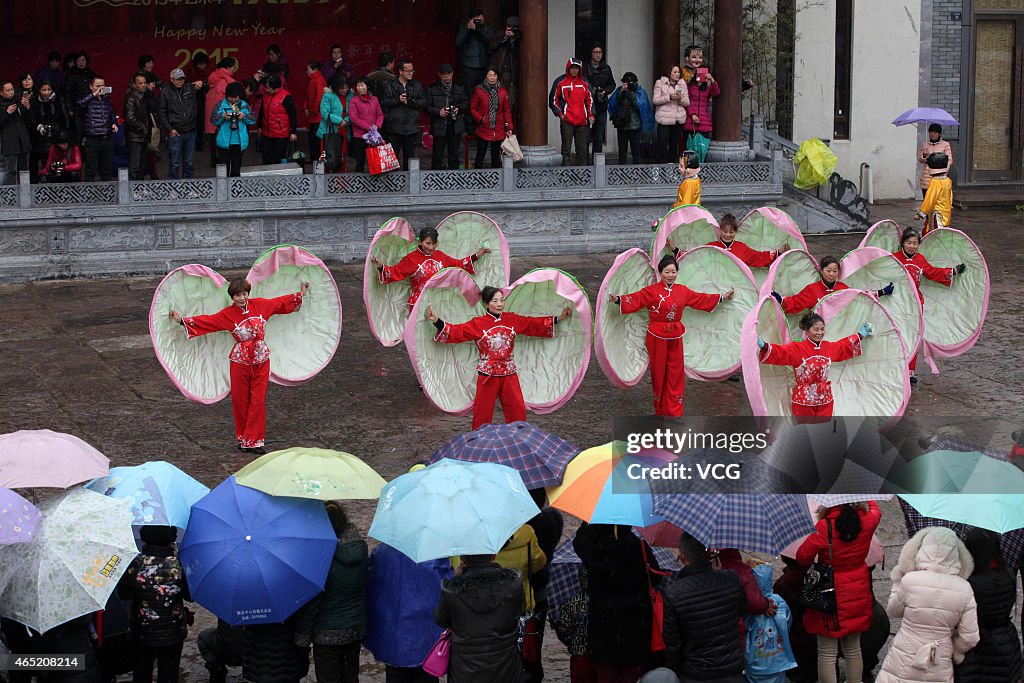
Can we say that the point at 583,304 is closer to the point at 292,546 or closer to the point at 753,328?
the point at 753,328

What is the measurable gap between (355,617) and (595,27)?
16626 millimetres

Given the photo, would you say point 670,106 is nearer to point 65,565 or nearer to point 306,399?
point 306,399

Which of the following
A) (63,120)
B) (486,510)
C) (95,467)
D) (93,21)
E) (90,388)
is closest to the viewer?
(486,510)

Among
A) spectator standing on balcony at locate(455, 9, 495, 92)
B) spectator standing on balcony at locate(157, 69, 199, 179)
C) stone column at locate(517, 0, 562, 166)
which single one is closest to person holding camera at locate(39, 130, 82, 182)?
spectator standing on balcony at locate(157, 69, 199, 179)

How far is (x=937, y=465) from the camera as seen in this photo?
23.6ft

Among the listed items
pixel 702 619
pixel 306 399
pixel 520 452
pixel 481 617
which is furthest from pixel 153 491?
pixel 306 399

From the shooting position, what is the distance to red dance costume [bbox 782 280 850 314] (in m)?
11.8

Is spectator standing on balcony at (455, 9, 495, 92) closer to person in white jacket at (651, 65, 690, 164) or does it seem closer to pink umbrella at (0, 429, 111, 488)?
person in white jacket at (651, 65, 690, 164)

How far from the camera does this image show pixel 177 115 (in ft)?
58.4

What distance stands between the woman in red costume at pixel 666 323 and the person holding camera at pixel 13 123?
8811 millimetres

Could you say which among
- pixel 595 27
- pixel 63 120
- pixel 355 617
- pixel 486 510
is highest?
pixel 595 27

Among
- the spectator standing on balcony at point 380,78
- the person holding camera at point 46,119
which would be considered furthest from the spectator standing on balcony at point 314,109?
the person holding camera at point 46,119

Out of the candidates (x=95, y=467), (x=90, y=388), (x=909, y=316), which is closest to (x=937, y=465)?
(x=95, y=467)

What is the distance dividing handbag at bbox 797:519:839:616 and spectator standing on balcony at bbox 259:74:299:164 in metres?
13.1
